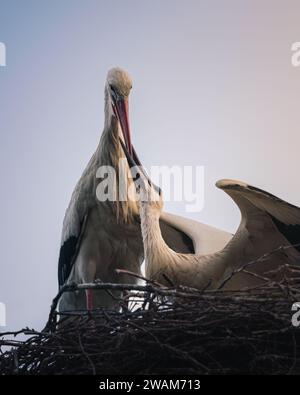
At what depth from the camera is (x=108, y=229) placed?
4277 mm

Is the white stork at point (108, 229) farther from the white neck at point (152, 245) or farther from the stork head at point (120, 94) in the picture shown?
the white neck at point (152, 245)

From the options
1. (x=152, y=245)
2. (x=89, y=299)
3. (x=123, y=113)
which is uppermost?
(x=123, y=113)

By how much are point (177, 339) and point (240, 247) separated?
65cm

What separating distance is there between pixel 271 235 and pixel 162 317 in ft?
2.07

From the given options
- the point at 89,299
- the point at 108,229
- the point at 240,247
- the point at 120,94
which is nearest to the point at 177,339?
the point at 240,247

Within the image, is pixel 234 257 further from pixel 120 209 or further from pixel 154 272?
pixel 120 209

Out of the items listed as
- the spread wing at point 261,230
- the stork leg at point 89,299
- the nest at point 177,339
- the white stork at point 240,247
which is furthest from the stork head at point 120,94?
the nest at point 177,339

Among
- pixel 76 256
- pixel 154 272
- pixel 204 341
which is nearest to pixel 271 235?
pixel 154 272

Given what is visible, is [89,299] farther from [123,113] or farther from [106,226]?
[123,113]

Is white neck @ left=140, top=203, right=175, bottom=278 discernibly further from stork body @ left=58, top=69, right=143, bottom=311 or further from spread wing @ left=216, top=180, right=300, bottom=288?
stork body @ left=58, top=69, right=143, bottom=311

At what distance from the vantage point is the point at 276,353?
3076 mm

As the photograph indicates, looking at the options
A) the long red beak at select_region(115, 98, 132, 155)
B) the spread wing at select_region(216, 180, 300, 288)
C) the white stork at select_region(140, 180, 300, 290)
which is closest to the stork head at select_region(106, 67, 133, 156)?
the long red beak at select_region(115, 98, 132, 155)

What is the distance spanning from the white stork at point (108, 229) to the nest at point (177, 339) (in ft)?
3.21

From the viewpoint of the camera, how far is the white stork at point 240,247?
3.52 metres
